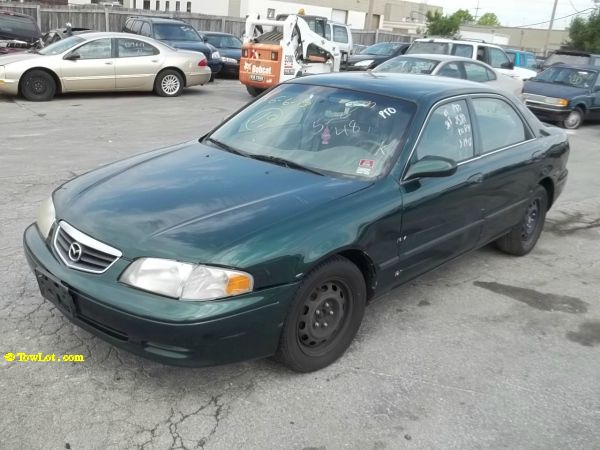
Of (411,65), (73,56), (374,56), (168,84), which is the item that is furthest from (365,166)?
(374,56)

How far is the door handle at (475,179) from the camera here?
402 cm

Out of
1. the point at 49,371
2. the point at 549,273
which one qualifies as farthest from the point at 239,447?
the point at 549,273

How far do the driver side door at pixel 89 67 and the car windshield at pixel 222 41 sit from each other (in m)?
6.57

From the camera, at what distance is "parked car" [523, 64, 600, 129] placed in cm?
1312

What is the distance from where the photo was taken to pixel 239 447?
103 inches

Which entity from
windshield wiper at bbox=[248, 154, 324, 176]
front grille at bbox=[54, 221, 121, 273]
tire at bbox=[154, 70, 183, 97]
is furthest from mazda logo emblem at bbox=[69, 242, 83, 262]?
tire at bbox=[154, 70, 183, 97]

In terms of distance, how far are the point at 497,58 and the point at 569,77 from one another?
1.92 meters

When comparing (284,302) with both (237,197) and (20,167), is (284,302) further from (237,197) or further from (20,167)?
(20,167)

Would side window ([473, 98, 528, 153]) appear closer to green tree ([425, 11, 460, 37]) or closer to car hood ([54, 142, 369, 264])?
car hood ([54, 142, 369, 264])

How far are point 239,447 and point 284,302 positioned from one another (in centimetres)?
70

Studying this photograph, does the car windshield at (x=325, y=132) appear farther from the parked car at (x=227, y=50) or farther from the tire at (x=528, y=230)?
the parked car at (x=227, y=50)

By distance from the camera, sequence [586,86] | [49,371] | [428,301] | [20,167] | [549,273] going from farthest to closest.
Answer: [586,86], [20,167], [549,273], [428,301], [49,371]

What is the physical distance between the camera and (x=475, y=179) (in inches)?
160

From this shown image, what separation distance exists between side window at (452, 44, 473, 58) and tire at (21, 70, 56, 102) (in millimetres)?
9401
